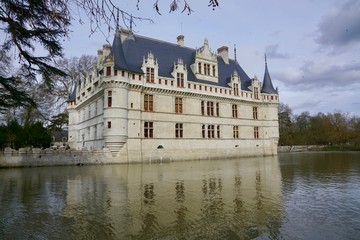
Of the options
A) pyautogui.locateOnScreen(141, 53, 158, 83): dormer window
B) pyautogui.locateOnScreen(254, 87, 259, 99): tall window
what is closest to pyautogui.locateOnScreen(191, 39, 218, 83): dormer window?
pyautogui.locateOnScreen(141, 53, 158, 83): dormer window

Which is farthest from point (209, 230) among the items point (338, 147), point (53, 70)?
point (338, 147)

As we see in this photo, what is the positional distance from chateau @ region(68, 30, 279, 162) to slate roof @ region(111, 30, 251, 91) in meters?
0.08

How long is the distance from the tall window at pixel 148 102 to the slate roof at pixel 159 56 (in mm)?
2375

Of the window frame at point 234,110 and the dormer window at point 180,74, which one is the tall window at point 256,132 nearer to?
the window frame at point 234,110

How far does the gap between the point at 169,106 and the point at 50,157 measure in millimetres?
11354

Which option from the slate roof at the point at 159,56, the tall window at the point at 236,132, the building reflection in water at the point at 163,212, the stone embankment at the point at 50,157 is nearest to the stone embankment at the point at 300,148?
the slate roof at the point at 159,56

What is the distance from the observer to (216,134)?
103 feet

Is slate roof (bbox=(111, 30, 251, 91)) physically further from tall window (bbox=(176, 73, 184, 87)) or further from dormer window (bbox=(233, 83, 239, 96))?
dormer window (bbox=(233, 83, 239, 96))

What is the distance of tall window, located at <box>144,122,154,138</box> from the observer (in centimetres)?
2652

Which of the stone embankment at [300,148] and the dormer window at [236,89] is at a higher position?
the dormer window at [236,89]

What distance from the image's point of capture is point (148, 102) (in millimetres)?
26953

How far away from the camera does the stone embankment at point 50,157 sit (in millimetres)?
19844

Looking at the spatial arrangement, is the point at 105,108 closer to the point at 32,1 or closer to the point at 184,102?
the point at 184,102

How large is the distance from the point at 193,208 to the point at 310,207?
257 centimetres
